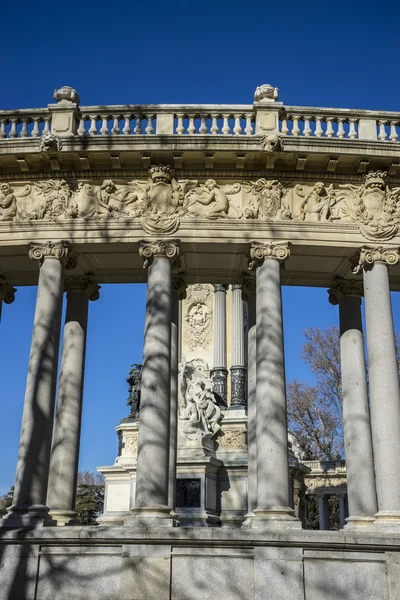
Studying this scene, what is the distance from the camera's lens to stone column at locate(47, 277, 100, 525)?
72.3 feet

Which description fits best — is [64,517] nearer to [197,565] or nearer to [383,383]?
[197,565]

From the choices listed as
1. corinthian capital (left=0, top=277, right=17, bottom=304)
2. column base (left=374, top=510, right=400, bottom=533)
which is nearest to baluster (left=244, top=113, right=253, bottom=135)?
corinthian capital (left=0, top=277, right=17, bottom=304)

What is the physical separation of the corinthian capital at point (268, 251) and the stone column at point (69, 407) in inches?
262

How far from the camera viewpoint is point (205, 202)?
869 inches

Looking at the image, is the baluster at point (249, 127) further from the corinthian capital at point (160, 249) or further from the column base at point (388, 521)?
the column base at point (388, 521)

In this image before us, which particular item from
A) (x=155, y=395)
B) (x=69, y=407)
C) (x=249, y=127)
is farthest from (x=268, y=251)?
(x=69, y=407)

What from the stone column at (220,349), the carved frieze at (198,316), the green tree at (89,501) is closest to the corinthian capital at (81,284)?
the stone column at (220,349)

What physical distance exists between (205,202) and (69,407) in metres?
8.31

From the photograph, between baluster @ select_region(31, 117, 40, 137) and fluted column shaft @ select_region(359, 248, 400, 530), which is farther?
baluster @ select_region(31, 117, 40, 137)

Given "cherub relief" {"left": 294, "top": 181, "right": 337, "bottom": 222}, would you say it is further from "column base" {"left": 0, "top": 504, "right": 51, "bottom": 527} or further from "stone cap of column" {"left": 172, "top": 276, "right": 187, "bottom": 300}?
"column base" {"left": 0, "top": 504, "right": 51, "bottom": 527}

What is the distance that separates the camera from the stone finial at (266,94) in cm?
2331

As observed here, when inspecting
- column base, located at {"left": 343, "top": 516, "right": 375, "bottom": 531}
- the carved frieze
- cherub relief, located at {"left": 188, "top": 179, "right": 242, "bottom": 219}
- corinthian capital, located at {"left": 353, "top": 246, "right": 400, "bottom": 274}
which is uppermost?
the carved frieze

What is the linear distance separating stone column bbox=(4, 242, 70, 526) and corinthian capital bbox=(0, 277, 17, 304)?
13.5 ft

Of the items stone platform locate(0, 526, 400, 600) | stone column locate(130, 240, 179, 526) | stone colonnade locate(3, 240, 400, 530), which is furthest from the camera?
stone colonnade locate(3, 240, 400, 530)
